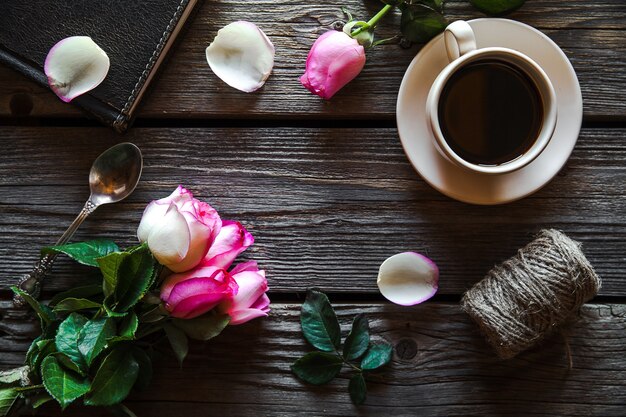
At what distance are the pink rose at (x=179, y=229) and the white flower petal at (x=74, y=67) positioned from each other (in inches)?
6.5

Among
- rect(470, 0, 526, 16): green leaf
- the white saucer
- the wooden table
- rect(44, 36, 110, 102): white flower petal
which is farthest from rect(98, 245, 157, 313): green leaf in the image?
rect(470, 0, 526, 16): green leaf

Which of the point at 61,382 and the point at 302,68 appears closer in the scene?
the point at 61,382

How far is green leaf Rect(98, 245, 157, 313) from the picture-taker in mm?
727

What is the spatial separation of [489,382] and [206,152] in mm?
459

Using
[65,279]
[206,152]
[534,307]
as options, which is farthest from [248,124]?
[534,307]

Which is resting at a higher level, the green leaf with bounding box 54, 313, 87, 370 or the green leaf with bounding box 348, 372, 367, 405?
the green leaf with bounding box 54, 313, 87, 370

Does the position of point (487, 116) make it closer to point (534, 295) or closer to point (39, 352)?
point (534, 295)

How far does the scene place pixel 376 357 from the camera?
31.3 inches

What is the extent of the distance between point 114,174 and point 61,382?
0.26 metres

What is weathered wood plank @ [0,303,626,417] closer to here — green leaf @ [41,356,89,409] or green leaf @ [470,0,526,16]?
green leaf @ [41,356,89,409]

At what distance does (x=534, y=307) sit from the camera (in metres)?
0.74

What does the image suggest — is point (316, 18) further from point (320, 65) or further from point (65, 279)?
point (65, 279)

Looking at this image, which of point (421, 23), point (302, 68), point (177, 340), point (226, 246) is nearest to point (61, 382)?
point (177, 340)

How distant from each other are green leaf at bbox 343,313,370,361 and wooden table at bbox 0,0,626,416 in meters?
0.02
